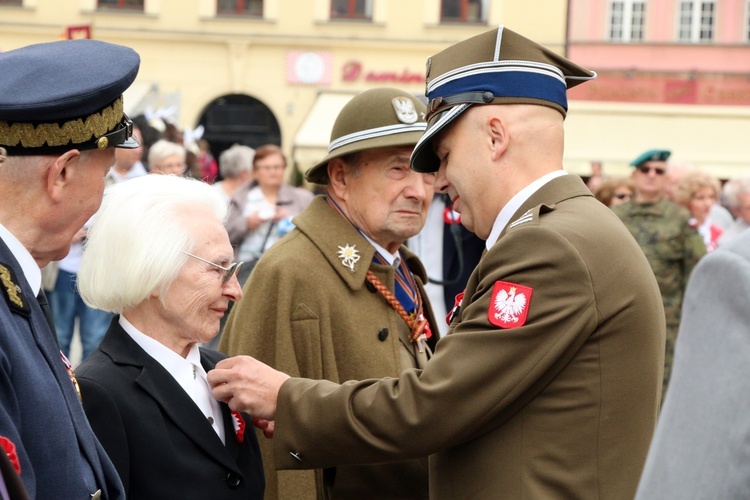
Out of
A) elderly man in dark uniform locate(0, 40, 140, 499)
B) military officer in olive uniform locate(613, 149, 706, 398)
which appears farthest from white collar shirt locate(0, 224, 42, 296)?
military officer in olive uniform locate(613, 149, 706, 398)

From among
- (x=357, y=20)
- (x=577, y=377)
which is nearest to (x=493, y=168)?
(x=577, y=377)

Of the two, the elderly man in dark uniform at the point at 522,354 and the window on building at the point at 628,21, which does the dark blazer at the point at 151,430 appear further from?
the window on building at the point at 628,21

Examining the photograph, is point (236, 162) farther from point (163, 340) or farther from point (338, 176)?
point (163, 340)

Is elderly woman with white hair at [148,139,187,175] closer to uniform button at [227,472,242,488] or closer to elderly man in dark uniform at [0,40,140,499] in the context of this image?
uniform button at [227,472,242,488]

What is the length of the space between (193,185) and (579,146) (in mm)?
22521

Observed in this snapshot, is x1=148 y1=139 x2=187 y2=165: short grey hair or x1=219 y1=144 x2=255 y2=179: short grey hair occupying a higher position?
x1=148 y1=139 x2=187 y2=165: short grey hair

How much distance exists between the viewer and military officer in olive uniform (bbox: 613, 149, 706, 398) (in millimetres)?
7672

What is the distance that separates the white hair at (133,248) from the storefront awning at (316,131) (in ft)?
57.8

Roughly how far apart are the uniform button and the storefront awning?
17.7 meters

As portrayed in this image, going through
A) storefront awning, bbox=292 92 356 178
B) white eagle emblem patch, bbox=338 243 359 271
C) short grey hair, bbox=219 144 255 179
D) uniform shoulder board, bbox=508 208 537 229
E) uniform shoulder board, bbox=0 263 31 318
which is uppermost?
uniform shoulder board, bbox=508 208 537 229

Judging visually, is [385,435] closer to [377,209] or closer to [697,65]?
[377,209]

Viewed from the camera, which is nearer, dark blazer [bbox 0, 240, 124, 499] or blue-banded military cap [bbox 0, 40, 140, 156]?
dark blazer [bbox 0, 240, 124, 499]

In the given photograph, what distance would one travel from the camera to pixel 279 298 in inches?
138

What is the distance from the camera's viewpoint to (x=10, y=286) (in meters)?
2.12
